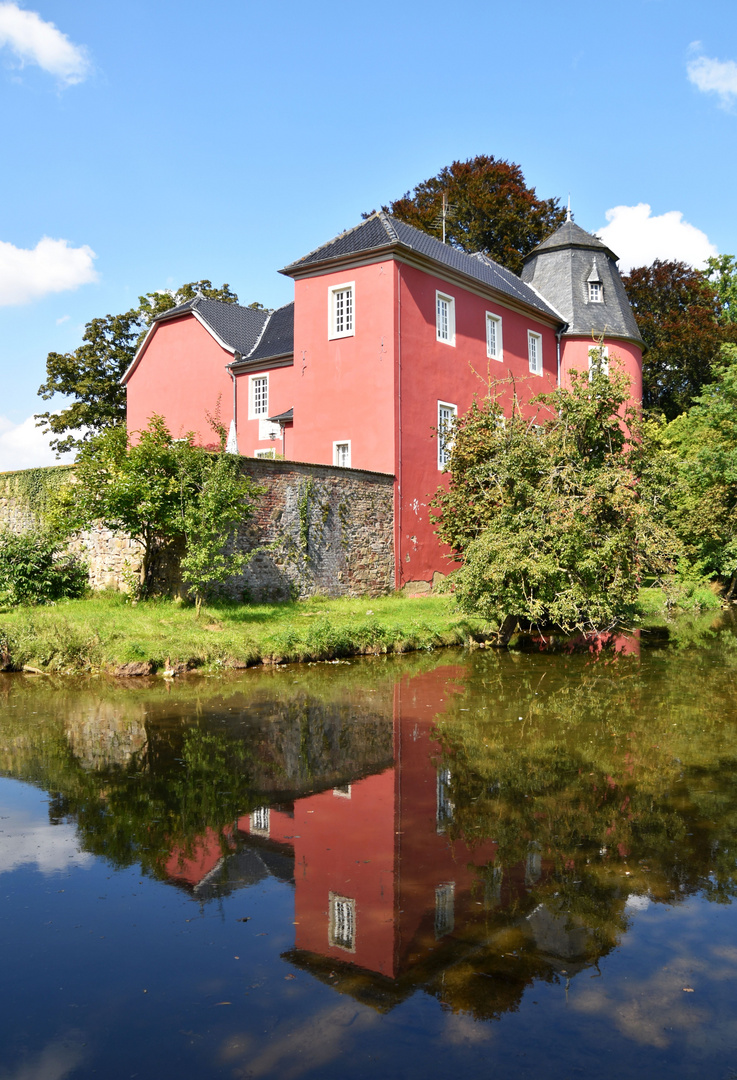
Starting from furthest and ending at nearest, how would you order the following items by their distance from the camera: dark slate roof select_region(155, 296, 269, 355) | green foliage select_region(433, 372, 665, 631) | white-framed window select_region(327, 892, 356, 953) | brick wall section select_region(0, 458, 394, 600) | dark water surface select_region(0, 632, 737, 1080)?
dark slate roof select_region(155, 296, 269, 355)
brick wall section select_region(0, 458, 394, 600)
green foliage select_region(433, 372, 665, 631)
white-framed window select_region(327, 892, 356, 953)
dark water surface select_region(0, 632, 737, 1080)

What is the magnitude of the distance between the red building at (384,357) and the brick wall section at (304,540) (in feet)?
2.94

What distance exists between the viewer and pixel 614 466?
51.4 feet

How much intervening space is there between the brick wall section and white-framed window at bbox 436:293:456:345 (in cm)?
525

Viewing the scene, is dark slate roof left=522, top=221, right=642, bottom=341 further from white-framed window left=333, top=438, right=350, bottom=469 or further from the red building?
white-framed window left=333, top=438, right=350, bottom=469

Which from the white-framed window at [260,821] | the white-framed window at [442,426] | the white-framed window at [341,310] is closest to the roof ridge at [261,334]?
the white-framed window at [341,310]

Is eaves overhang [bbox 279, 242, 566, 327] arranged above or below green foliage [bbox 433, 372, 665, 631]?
above

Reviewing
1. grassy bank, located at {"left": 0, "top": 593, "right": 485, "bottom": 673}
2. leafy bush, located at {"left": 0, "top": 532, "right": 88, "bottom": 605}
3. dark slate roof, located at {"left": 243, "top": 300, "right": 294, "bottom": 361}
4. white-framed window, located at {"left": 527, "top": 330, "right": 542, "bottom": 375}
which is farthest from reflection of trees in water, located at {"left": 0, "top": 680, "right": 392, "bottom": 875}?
white-framed window, located at {"left": 527, "top": 330, "right": 542, "bottom": 375}

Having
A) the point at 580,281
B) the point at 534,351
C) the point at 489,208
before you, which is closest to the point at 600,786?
the point at 534,351

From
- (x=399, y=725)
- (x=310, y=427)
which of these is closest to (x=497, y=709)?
(x=399, y=725)

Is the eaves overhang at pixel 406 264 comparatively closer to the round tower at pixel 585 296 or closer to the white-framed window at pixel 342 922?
the round tower at pixel 585 296

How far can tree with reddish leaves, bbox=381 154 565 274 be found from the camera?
3784 centimetres

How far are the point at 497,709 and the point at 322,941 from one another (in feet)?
20.3

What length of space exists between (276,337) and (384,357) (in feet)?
30.1

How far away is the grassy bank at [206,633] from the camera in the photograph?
44.8ft
